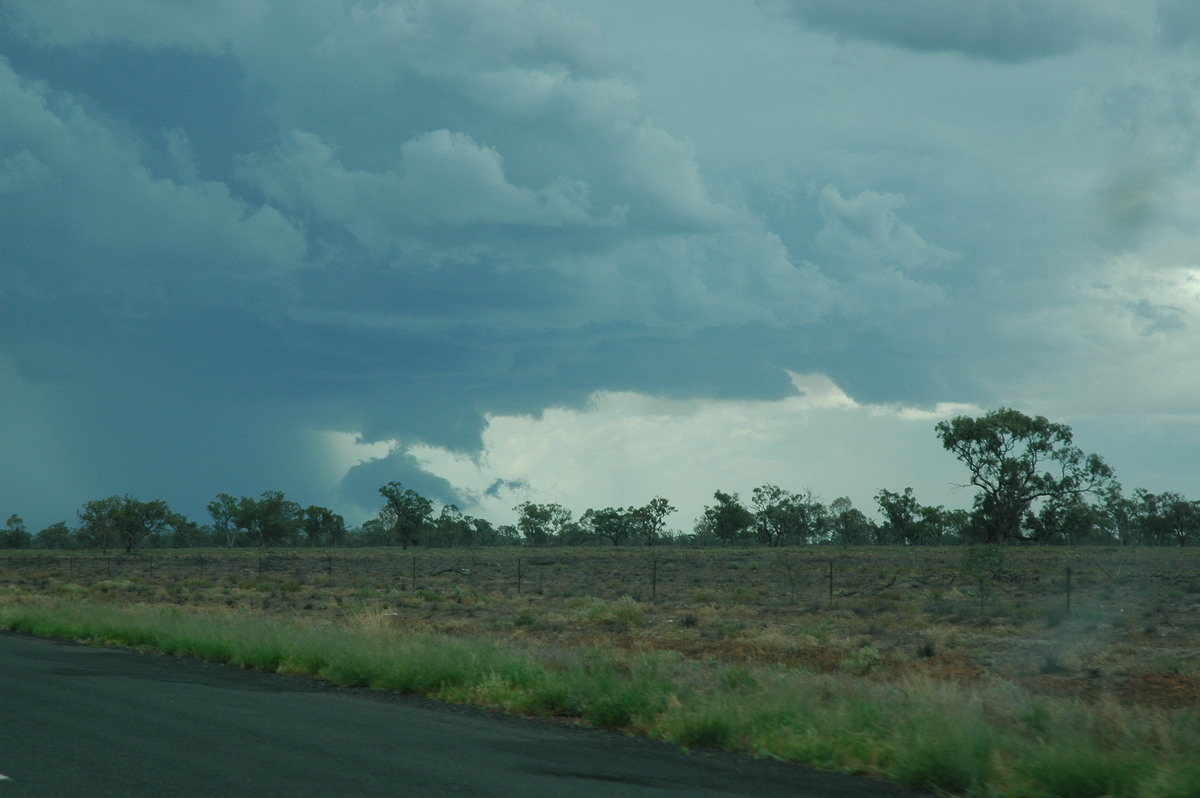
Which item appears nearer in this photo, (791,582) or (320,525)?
(791,582)

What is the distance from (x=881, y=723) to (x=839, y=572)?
161ft

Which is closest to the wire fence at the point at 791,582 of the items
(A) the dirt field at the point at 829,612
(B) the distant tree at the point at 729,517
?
(A) the dirt field at the point at 829,612

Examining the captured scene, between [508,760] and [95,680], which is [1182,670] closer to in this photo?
[508,760]

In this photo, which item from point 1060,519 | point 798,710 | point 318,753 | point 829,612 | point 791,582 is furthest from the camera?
point 1060,519

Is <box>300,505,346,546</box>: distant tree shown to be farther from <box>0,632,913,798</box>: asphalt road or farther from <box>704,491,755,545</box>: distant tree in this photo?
<box>0,632,913,798</box>: asphalt road

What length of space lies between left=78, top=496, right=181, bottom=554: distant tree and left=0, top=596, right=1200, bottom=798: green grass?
111 metres

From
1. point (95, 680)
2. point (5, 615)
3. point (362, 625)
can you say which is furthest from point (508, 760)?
point (5, 615)

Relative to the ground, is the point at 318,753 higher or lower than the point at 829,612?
higher

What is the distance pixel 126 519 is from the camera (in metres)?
120

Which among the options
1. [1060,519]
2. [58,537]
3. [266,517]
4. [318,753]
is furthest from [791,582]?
[58,537]

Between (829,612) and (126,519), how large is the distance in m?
108

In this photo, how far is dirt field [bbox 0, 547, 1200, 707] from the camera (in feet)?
66.5

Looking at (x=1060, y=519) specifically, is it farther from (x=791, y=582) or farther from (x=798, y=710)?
(x=798, y=710)

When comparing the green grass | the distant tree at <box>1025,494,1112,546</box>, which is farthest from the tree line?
the green grass
